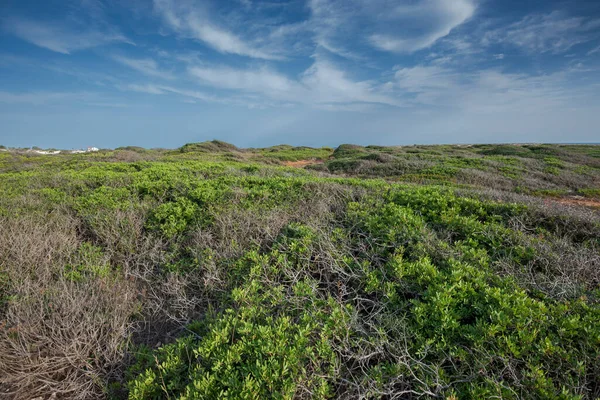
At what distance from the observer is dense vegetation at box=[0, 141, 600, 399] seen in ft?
8.36

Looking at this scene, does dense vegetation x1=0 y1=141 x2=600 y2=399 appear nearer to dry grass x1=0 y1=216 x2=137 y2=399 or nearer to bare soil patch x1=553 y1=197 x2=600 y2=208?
dry grass x1=0 y1=216 x2=137 y2=399

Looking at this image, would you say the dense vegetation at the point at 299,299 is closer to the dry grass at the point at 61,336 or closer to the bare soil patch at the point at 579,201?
the dry grass at the point at 61,336

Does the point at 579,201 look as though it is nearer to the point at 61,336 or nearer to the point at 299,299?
the point at 299,299

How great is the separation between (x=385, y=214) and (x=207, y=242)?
3478 millimetres

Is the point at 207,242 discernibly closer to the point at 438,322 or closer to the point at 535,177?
the point at 438,322

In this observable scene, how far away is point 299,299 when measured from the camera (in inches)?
137

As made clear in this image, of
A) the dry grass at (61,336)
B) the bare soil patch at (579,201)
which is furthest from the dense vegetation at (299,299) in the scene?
the bare soil patch at (579,201)

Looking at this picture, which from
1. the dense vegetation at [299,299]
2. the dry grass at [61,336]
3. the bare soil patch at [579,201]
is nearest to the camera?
the dense vegetation at [299,299]

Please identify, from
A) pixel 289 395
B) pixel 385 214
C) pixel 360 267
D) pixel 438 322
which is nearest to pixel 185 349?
pixel 289 395

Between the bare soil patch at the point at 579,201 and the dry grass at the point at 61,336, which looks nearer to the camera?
the dry grass at the point at 61,336

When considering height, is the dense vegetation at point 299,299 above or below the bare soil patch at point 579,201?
above

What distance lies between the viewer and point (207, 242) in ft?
17.7

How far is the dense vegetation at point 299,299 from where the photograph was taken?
2.55 m

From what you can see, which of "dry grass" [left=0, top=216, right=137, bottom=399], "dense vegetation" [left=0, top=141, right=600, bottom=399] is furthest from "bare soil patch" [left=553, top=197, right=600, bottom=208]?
"dry grass" [left=0, top=216, right=137, bottom=399]
